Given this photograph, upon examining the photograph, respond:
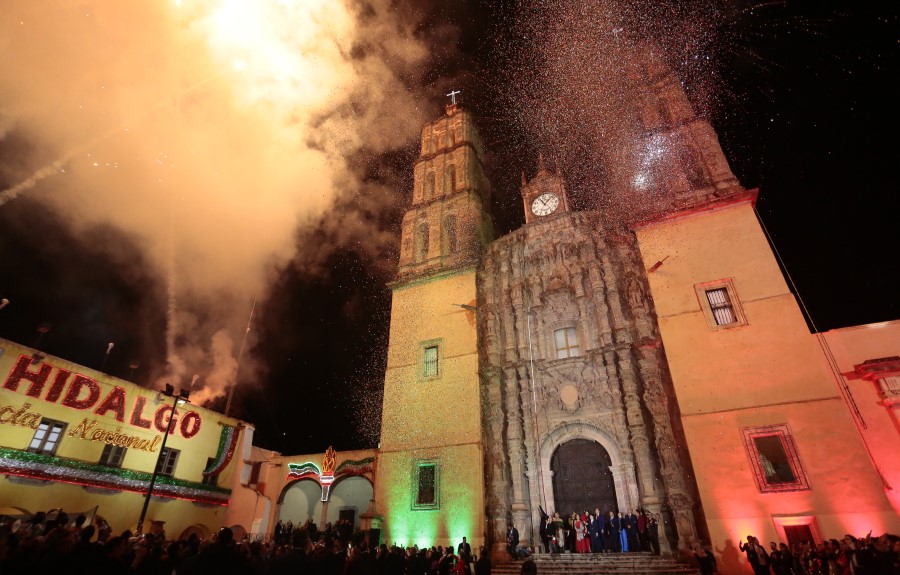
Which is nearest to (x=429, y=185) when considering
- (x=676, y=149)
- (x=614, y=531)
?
(x=676, y=149)

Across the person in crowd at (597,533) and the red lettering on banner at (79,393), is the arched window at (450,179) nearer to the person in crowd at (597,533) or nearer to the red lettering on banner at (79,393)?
the person in crowd at (597,533)

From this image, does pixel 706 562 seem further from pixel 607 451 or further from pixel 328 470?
pixel 328 470

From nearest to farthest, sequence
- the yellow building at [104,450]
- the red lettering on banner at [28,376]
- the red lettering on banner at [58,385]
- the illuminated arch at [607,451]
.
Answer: the illuminated arch at [607,451], the yellow building at [104,450], the red lettering on banner at [28,376], the red lettering on banner at [58,385]

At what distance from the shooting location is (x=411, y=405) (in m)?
19.4

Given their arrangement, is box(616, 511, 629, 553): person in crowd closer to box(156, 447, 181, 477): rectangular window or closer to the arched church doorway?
the arched church doorway

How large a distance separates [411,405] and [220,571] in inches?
585

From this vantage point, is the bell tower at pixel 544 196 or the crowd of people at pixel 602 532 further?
the bell tower at pixel 544 196

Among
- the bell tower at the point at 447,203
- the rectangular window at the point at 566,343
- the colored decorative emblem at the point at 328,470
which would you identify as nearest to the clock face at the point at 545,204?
the bell tower at the point at 447,203

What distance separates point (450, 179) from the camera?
25.7 metres

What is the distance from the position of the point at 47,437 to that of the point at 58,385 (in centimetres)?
199

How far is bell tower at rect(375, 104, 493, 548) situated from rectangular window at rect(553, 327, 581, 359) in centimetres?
348

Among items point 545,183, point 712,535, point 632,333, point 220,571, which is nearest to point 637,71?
point 545,183

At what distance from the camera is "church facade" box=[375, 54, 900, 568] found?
13203 mm

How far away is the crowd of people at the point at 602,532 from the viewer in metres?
13.9
